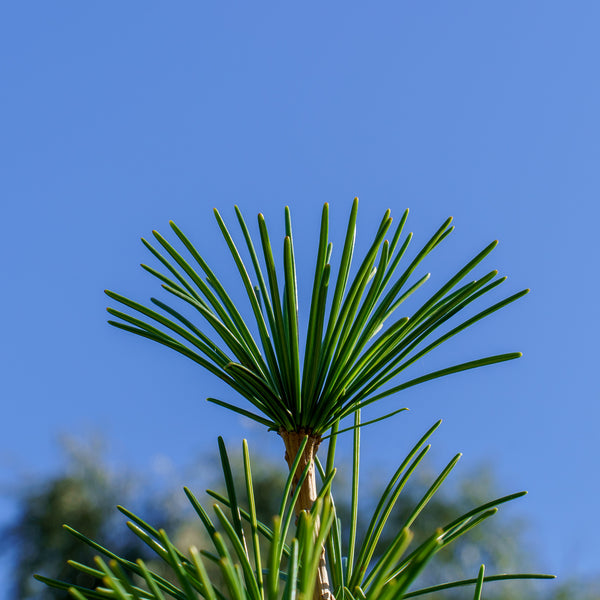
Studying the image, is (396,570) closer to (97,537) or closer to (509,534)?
(97,537)

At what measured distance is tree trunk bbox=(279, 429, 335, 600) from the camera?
15.1 inches

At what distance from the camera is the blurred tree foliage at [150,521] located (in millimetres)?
3389

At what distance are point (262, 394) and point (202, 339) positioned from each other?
0.06 metres

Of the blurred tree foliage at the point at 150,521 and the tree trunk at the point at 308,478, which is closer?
the tree trunk at the point at 308,478

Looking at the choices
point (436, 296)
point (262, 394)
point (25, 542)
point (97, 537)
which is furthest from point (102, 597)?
point (25, 542)

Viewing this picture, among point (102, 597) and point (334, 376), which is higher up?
point (334, 376)

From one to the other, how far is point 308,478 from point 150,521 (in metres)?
3.65

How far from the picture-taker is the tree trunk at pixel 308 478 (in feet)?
1.25

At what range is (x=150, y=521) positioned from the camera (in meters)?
3.74

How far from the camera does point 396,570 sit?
1.35ft

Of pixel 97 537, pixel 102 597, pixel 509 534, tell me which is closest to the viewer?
pixel 102 597

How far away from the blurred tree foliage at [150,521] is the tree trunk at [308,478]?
3092 millimetres

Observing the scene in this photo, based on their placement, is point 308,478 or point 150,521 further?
point 150,521

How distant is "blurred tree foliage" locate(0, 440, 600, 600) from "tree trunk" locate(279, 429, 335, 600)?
309 centimetres
